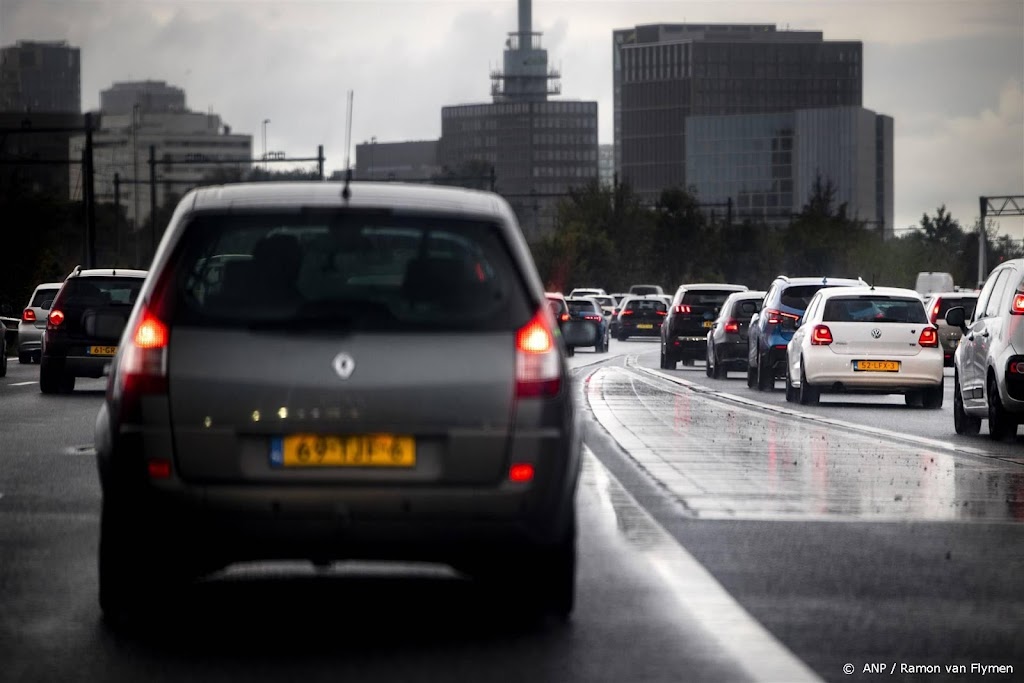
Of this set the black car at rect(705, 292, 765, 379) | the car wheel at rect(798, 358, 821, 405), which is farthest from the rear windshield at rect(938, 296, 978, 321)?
the car wheel at rect(798, 358, 821, 405)

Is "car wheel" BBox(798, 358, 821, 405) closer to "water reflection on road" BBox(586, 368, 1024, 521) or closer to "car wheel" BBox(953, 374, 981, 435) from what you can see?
"water reflection on road" BBox(586, 368, 1024, 521)

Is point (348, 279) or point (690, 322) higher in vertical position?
point (348, 279)

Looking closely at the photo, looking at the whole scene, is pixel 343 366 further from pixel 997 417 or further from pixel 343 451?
pixel 997 417

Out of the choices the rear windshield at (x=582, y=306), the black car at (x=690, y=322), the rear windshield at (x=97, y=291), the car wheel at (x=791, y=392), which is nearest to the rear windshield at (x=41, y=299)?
the rear windshield at (x=97, y=291)

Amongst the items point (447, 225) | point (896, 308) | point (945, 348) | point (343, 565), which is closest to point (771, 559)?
point (343, 565)

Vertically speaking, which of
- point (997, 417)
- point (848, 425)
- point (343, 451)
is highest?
point (343, 451)

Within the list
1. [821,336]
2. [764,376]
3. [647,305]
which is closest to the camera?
[821,336]

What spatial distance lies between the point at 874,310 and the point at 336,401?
63.5 ft

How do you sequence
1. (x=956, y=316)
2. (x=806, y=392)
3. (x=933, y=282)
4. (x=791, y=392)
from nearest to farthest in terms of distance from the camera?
(x=956, y=316)
(x=806, y=392)
(x=791, y=392)
(x=933, y=282)

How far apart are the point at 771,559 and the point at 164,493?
11.2 ft

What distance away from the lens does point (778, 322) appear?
95.6ft

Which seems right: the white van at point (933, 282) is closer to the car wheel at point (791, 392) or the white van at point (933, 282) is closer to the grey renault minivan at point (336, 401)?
the car wheel at point (791, 392)

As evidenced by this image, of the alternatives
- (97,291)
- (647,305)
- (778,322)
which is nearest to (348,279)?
(97,291)

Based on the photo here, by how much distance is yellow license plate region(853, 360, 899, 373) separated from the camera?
24922mm
